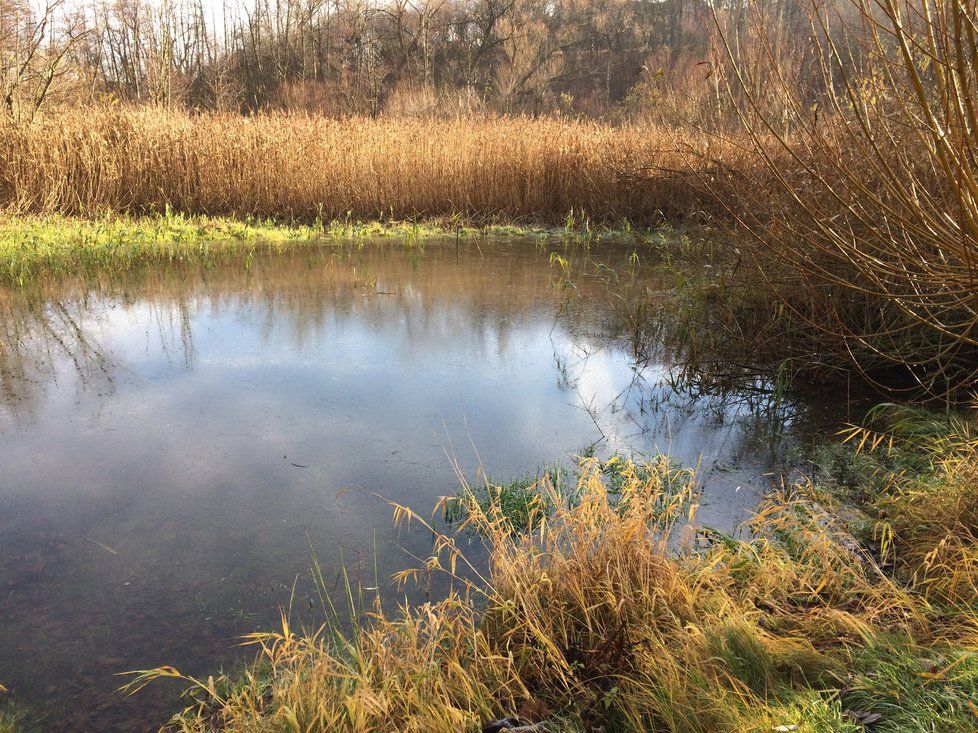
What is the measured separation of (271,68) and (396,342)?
28905mm

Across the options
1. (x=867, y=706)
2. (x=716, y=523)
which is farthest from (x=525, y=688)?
(x=716, y=523)

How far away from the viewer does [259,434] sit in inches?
146

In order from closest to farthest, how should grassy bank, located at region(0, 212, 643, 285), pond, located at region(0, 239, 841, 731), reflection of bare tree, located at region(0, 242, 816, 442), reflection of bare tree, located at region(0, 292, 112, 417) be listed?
pond, located at region(0, 239, 841, 731)
reflection of bare tree, located at region(0, 292, 112, 417)
reflection of bare tree, located at region(0, 242, 816, 442)
grassy bank, located at region(0, 212, 643, 285)

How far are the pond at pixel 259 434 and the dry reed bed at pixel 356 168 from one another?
391cm

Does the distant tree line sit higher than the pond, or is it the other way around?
the distant tree line

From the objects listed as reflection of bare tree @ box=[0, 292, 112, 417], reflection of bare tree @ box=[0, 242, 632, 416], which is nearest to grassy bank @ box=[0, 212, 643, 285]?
reflection of bare tree @ box=[0, 242, 632, 416]

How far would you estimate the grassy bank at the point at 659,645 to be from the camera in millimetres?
1696

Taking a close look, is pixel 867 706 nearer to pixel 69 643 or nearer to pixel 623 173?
pixel 69 643

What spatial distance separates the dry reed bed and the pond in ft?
12.8

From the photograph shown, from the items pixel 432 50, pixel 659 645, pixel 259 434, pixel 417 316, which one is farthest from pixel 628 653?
pixel 432 50

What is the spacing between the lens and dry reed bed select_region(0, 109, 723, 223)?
32.8 ft

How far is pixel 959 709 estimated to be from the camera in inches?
59.6

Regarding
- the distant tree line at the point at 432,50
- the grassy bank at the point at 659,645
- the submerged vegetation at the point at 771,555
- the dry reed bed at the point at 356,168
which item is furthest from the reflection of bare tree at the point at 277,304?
the distant tree line at the point at 432,50

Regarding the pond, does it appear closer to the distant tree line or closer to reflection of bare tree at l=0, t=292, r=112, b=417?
reflection of bare tree at l=0, t=292, r=112, b=417
